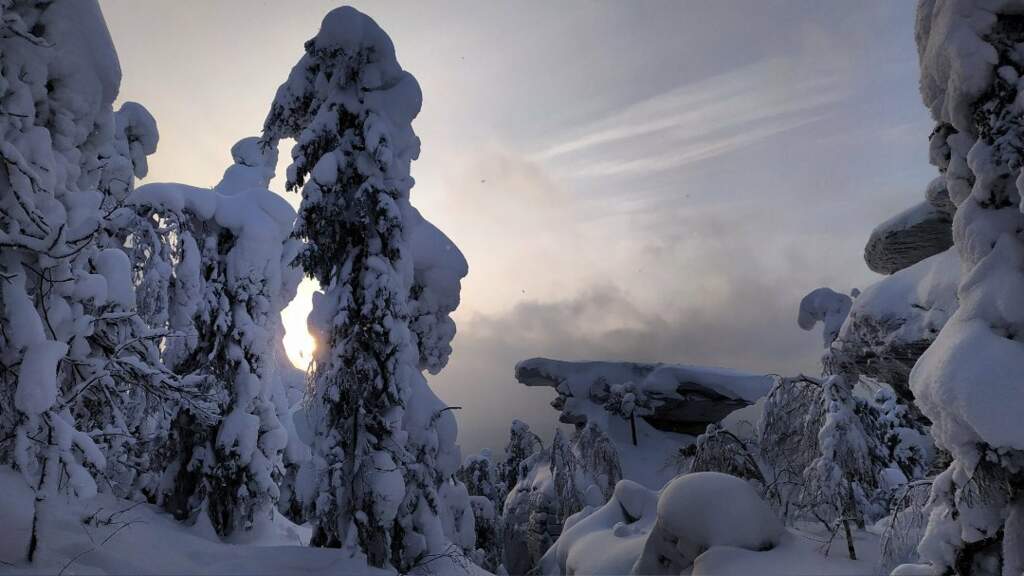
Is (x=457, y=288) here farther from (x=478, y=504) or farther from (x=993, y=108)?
(x=478, y=504)

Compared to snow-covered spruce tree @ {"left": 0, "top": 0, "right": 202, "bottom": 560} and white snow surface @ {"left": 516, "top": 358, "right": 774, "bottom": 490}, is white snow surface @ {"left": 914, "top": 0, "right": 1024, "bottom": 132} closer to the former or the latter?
snow-covered spruce tree @ {"left": 0, "top": 0, "right": 202, "bottom": 560}

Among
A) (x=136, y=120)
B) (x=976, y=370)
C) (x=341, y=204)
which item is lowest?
(x=976, y=370)

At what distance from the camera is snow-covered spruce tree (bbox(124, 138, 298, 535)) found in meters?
12.5

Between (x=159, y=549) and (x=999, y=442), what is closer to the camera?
(x=999, y=442)

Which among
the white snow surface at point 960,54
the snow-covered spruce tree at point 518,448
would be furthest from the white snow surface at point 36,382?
the snow-covered spruce tree at point 518,448

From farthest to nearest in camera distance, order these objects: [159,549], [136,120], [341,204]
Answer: [136,120]
[341,204]
[159,549]

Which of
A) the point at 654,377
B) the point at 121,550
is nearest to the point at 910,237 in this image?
the point at 121,550

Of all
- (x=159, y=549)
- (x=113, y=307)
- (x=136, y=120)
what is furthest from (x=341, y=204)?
(x=136, y=120)

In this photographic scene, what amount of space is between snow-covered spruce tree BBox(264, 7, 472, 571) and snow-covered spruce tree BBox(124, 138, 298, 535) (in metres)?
3.28

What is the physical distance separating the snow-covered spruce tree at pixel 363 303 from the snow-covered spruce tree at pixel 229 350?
3279 millimetres

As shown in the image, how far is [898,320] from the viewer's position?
38.0 ft

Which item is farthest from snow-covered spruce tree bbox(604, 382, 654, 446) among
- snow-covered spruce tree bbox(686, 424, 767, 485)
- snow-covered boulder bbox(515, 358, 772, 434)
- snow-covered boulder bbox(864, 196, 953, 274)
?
snow-covered spruce tree bbox(686, 424, 767, 485)

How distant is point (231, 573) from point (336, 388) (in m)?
2.86

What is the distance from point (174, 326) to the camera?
13.3 meters
